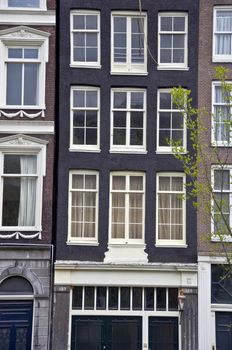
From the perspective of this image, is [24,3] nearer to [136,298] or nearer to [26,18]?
[26,18]

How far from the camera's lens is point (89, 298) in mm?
22328

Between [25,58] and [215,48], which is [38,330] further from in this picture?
[215,48]

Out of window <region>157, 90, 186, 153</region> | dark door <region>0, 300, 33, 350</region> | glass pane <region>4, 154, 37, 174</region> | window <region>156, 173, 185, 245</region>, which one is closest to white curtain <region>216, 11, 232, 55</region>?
window <region>157, 90, 186, 153</region>

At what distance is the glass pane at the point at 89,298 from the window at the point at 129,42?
25.6 feet

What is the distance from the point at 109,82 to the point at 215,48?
4.04 metres

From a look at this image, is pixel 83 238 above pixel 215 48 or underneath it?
underneath

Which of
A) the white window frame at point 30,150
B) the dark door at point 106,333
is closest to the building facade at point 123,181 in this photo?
the dark door at point 106,333

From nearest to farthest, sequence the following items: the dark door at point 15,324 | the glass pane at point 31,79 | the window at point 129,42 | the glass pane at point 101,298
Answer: the dark door at point 15,324 → the glass pane at point 101,298 → the glass pane at point 31,79 → the window at point 129,42

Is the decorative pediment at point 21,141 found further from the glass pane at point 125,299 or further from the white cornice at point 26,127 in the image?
the glass pane at point 125,299

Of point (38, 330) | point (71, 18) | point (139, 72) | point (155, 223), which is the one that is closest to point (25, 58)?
point (71, 18)

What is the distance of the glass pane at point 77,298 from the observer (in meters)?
22.3

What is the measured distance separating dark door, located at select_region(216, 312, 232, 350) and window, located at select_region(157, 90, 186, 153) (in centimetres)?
608

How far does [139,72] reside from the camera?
76.8 feet

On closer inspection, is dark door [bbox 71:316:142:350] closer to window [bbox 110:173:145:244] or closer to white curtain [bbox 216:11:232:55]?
window [bbox 110:173:145:244]
